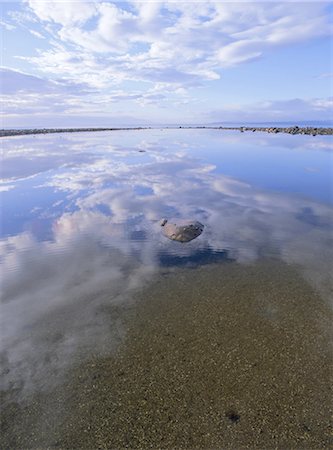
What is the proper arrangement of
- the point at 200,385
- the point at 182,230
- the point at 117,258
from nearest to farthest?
the point at 200,385 < the point at 117,258 < the point at 182,230

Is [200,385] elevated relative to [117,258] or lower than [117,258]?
elevated

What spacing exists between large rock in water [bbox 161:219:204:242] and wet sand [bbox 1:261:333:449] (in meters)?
5.01

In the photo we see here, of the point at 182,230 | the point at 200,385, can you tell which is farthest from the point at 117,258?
the point at 200,385

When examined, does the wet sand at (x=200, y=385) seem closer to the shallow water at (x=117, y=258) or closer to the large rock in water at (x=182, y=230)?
the shallow water at (x=117, y=258)

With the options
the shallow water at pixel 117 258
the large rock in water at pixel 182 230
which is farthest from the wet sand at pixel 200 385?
the large rock in water at pixel 182 230

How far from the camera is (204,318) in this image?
9336 mm

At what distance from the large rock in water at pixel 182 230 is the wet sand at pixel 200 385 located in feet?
16.4

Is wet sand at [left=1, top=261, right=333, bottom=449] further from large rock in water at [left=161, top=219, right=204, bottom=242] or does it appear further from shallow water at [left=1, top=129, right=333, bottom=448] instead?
large rock in water at [left=161, top=219, right=204, bottom=242]

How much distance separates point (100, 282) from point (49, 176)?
2445 centimetres

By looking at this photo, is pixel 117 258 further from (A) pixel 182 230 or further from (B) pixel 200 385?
(B) pixel 200 385

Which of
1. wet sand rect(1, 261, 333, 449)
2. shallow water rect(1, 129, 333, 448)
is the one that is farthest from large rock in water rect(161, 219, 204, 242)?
wet sand rect(1, 261, 333, 449)

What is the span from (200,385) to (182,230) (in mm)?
9089

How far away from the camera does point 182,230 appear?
608 inches

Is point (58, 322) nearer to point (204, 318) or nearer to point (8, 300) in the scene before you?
point (8, 300)
